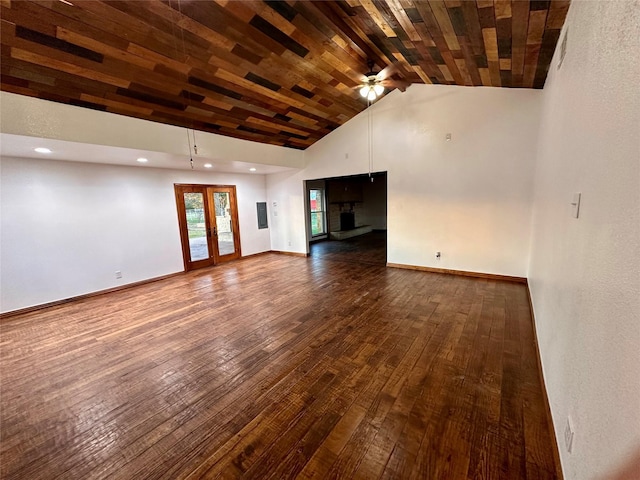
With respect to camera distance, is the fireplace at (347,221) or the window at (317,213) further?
the fireplace at (347,221)

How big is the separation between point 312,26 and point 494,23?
196cm

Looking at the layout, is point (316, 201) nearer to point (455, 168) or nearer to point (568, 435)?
point (455, 168)

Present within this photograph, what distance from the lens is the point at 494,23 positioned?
272 centimetres

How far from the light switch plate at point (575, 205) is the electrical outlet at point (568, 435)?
1100 mm

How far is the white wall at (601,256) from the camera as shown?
844 millimetres

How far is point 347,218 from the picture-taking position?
36.6ft

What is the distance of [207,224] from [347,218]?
591 centimetres

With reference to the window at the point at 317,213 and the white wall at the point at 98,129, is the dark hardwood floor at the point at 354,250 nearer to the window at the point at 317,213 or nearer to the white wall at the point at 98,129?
the window at the point at 317,213

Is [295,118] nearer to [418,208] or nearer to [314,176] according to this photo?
[314,176]

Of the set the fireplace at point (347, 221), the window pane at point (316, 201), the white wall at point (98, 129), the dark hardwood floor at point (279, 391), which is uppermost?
the white wall at point (98, 129)

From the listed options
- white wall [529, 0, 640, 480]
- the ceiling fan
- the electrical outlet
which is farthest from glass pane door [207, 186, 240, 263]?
the electrical outlet

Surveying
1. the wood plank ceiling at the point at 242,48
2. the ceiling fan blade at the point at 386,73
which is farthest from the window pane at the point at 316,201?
the ceiling fan blade at the point at 386,73

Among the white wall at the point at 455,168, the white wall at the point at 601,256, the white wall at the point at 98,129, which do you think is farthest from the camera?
the white wall at the point at 455,168

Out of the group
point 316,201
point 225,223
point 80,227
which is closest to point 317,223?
point 316,201
